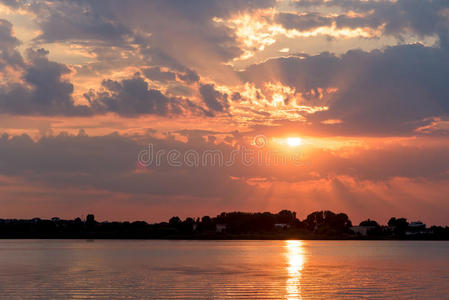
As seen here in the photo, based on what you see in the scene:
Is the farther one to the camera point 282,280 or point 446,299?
point 282,280

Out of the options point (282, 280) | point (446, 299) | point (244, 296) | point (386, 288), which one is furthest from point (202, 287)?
point (446, 299)

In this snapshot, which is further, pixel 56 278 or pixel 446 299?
pixel 56 278

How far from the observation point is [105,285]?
65125 millimetres

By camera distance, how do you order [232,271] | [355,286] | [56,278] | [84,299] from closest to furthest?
[84,299]
[355,286]
[56,278]
[232,271]

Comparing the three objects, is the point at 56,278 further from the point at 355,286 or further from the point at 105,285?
the point at 355,286

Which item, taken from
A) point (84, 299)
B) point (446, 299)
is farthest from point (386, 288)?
point (84, 299)

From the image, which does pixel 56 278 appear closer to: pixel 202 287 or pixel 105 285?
pixel 105 285

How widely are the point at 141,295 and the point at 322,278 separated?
28.3m

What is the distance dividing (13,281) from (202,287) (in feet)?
71.9

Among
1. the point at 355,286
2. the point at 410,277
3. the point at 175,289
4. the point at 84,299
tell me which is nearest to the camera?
the point at 84,299

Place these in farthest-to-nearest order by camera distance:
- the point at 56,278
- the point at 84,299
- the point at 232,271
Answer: the point at 232,271 < the point at 56,278 < the point at 84,299

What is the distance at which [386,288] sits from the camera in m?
65.5

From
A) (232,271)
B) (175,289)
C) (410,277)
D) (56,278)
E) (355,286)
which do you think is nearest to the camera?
(175,289)

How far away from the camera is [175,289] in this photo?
6269cm
